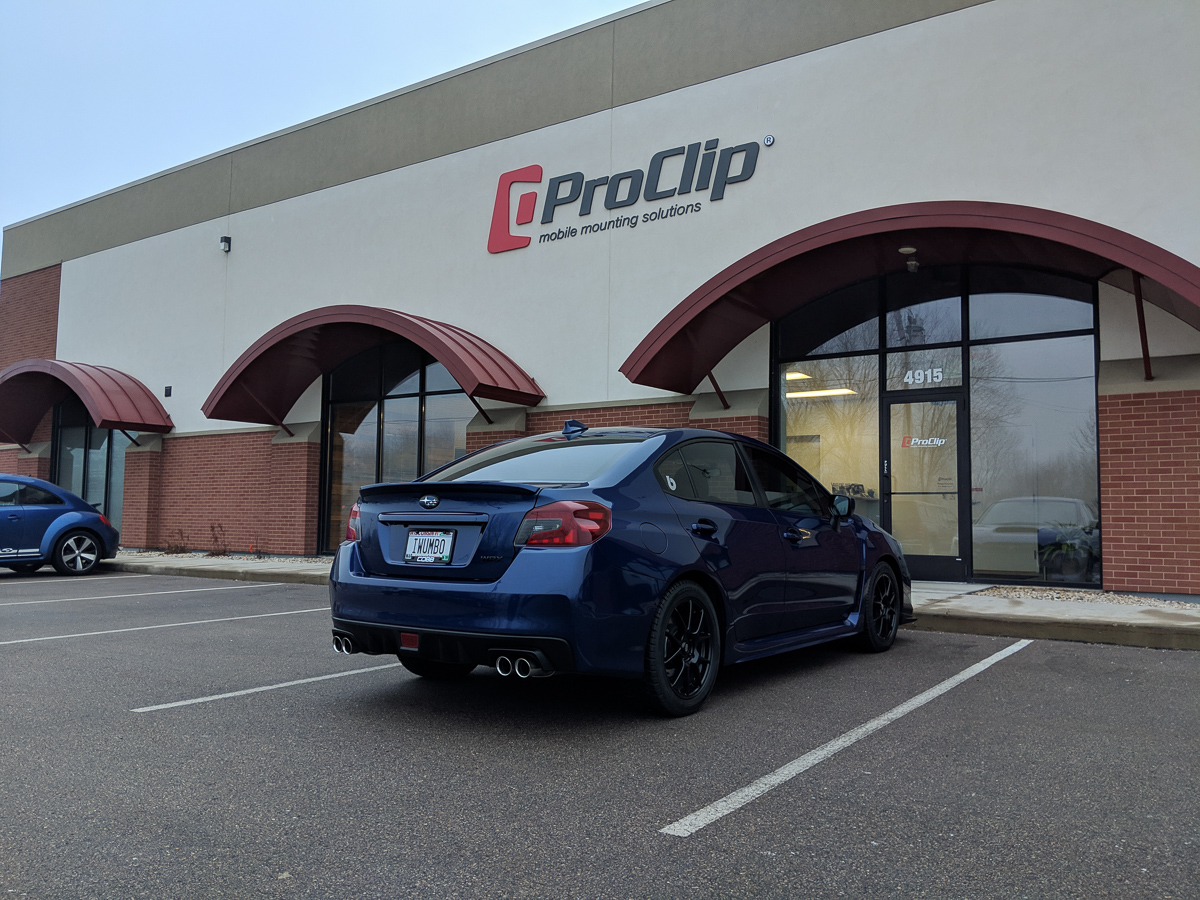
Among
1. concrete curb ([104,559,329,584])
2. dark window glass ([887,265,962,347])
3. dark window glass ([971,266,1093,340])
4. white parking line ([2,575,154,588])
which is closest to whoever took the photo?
dark window glass ([971,266,1093,340])

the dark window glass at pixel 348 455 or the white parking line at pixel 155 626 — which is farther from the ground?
the dark window glass at pixel 348 455

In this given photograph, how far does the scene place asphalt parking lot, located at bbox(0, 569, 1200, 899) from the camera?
112 inches

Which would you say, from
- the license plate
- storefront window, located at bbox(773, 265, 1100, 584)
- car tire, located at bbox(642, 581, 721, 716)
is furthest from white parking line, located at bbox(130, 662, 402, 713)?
storefront window, located at bbox(773, 265, 1100, 584)

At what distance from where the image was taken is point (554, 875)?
282 cm

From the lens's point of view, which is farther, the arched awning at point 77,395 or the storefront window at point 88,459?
the storefront window at point 88,459

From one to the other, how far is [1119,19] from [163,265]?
18306mm

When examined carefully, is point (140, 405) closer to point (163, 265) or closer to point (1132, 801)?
point (163, 265)

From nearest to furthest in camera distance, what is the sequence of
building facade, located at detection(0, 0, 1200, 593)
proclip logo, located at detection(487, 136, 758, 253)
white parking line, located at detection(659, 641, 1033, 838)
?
1. white parking line, located at detection(659, 641, 1033, 838)
2. building facade, located at detection(0, 0, 1200, 593)
3. proclip logo, located at detection(487, 136, 758, 253)

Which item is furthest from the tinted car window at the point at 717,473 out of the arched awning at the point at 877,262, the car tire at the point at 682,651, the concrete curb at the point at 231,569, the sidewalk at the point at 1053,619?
the concrete curb at the point at 231,569

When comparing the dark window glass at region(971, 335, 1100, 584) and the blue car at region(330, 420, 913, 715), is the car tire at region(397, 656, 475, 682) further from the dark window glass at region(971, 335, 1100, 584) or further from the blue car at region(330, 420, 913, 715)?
the dark window glass at region(971, 335, 1100, 584)

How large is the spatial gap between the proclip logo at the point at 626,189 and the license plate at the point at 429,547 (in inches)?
362

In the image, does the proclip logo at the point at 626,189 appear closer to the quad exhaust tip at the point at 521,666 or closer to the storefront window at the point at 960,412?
the storefront window at the point at 960,412

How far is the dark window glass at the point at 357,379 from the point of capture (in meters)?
16.6

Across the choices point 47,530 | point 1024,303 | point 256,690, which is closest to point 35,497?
point 47,530
